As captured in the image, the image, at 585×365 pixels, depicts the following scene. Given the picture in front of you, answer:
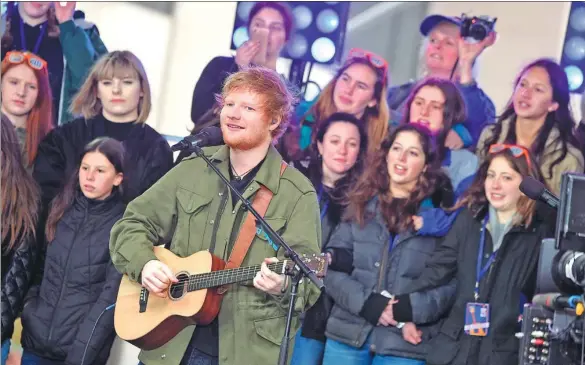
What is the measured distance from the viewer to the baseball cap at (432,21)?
6543mm

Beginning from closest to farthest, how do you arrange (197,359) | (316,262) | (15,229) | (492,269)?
(316,262)
(197,359)
(492,269)
(15,229)

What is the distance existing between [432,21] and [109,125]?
2342mm

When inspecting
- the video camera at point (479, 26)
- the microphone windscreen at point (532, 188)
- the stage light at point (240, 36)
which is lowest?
the microphone windscreen at point (532, 188)

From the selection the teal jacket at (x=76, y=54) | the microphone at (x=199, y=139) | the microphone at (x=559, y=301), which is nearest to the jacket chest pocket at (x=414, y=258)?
the microphone at (x=559, y=301)

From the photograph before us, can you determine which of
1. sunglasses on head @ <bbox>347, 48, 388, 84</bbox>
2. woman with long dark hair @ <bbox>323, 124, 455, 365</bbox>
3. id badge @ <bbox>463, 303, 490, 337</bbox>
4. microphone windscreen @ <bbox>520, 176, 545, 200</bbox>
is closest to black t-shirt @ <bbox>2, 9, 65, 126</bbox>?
sunglasses on head @ <bbox>347, 48, 388, 84</bbox>

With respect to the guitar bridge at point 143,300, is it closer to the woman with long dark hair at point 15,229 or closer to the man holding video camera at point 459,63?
the woman with long dark hair at point 15,229

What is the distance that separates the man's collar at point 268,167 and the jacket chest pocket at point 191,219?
8.1 inches

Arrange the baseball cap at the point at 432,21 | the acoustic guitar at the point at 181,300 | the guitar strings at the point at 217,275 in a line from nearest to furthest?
1. the guitar strings at the point at 217,275
2. the acoustic guitar at the point at 181,300
3. the baseball cap at the point at 432,21

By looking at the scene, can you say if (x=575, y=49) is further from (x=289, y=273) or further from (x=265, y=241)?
(x=289, y=273)

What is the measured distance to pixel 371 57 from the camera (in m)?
6.60

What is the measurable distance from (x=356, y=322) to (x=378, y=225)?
61 cm

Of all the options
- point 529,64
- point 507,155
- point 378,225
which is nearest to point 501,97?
point 529,64

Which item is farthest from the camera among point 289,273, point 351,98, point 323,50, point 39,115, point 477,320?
point 39,115

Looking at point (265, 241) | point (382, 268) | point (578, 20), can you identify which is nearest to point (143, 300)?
point (265, 241)
